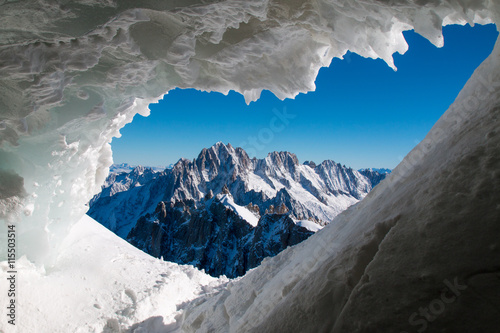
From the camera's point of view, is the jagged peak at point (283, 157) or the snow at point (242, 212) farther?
the jagged peak at point (283, 157)

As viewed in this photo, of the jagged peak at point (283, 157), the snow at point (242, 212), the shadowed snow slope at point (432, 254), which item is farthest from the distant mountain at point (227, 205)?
the shadowed snow slope at point (432, 254)

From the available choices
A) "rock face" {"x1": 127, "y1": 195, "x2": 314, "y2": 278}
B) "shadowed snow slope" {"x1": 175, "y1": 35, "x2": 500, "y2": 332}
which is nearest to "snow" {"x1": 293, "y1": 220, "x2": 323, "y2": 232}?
"rock face" {"x1": 127, "y1": 195, "x2": 314, "y2": 278}

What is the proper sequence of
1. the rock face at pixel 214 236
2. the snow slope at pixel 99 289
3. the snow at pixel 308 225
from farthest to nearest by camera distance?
the rock face at pixel 214 236 < the snow at pixel 308 225 < the snow slope at pixel 99 289

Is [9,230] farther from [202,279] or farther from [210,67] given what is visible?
[210,67]

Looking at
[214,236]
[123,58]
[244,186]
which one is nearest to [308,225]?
[214,236]

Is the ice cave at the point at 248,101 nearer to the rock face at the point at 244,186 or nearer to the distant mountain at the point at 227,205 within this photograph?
the distant mountain at the point at 227,205

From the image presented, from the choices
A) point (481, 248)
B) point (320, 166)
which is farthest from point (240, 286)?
point (320, 166)
